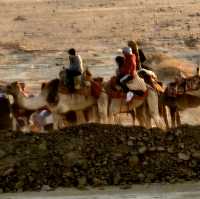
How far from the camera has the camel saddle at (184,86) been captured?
19719 mm

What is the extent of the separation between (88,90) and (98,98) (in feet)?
1.13

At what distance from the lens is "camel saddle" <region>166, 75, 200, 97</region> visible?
19.7m

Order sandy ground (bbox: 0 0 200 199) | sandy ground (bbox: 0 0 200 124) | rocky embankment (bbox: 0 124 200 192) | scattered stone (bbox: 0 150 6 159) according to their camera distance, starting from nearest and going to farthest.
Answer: rocky embankment (bbox: 0 124 200 192) → scattered stone (bbox: 0 150 6 159) → sandy ground (bbox: 0 0 200 124) → sandy ground (bbox: 0 0 200 199)

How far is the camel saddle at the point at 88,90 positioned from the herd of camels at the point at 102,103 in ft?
0.10

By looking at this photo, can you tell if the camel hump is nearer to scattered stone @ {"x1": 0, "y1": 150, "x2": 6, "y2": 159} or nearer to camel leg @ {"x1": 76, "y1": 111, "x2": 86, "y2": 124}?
camel leg @ {"x1": 76, "y1": 111, "x2": 86, "y2": 124}

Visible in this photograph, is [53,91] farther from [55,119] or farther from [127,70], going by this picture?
[127,70]

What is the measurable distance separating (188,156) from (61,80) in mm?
4277

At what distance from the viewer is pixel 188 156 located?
56.0 ft

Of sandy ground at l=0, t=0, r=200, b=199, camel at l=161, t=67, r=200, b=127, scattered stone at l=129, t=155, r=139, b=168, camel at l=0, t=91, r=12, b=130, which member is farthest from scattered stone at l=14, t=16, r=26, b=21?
scattered stone at l=129, t=155, r=139, b=168

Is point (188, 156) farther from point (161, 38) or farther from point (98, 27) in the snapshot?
point (98, 27)

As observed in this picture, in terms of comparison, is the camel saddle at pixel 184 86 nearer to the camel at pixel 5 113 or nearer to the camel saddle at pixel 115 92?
the camel saddle at pixel 115 92

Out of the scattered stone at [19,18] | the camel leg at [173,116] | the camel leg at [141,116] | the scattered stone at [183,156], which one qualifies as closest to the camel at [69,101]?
the camel leg at [141,116]

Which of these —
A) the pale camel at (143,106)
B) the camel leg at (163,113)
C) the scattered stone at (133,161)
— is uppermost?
the pale camel at (143,106)

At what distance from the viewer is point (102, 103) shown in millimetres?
19859
